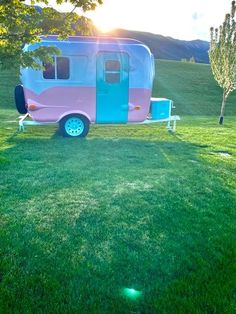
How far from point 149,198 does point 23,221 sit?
233 centimetres

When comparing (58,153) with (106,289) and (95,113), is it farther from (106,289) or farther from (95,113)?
(106,289)

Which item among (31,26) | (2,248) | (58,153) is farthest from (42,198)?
(58,153)

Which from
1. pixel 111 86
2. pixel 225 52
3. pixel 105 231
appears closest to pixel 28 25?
pixel 105 231

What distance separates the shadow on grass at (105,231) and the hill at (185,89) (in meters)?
17.8

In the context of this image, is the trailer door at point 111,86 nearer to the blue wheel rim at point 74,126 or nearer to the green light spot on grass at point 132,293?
the blue wheel rim at point 74,126

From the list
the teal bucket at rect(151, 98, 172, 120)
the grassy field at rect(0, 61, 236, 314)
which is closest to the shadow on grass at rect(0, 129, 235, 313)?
the grassy field at rect(0, 61, 236, 314)

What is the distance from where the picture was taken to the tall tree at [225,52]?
18.9 m

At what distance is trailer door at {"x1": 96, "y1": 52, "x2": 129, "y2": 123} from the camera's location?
1193 centimetres

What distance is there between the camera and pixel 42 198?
6.02m

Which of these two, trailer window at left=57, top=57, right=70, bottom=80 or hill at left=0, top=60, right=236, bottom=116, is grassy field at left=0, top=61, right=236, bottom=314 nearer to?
trailer window at left=57, top=57, right=70, bottom=80

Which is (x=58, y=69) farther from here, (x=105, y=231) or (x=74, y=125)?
(x=105, y=231)

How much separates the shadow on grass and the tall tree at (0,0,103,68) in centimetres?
249

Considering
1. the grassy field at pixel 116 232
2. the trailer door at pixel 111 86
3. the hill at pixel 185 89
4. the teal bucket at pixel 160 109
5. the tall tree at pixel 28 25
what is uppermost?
the tall tree at pixel 28 25

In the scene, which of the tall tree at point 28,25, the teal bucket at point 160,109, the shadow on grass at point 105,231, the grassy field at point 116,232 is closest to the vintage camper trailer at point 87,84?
the teal bucket at point 160,109
